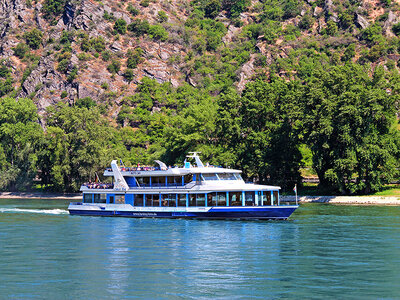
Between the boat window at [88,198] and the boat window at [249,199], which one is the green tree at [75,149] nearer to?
the boat window at [88,198]

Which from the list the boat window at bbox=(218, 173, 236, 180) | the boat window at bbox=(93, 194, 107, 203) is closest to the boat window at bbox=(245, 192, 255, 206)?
the boat window at bbox=(218, 173, 236, 180)

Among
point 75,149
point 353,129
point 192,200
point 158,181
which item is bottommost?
point 192,200

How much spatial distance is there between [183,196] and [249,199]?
8074mm

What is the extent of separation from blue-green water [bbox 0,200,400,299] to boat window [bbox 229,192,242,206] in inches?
92.0

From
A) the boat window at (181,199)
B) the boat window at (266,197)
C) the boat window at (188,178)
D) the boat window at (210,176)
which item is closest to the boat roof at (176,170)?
the boat window at (210,176)

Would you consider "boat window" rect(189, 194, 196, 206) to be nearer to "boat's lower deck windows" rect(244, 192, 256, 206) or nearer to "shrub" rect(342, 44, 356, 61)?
"boat's lower deck windows" rect(244, 192, 256, 206)

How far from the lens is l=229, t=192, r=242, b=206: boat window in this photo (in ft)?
214

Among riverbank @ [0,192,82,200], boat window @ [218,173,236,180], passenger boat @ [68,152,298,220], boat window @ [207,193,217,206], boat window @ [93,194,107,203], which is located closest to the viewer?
passenger boat @ [68,152,298,220]

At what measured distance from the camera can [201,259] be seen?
40875 mm

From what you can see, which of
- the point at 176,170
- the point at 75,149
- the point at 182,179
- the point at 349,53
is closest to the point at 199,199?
the point at 182,179

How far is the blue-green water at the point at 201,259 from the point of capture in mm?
31688

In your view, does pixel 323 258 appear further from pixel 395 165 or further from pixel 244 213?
pixel 395 165

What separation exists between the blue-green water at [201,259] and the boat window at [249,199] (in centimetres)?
234

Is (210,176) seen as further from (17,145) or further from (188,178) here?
(17,145)
